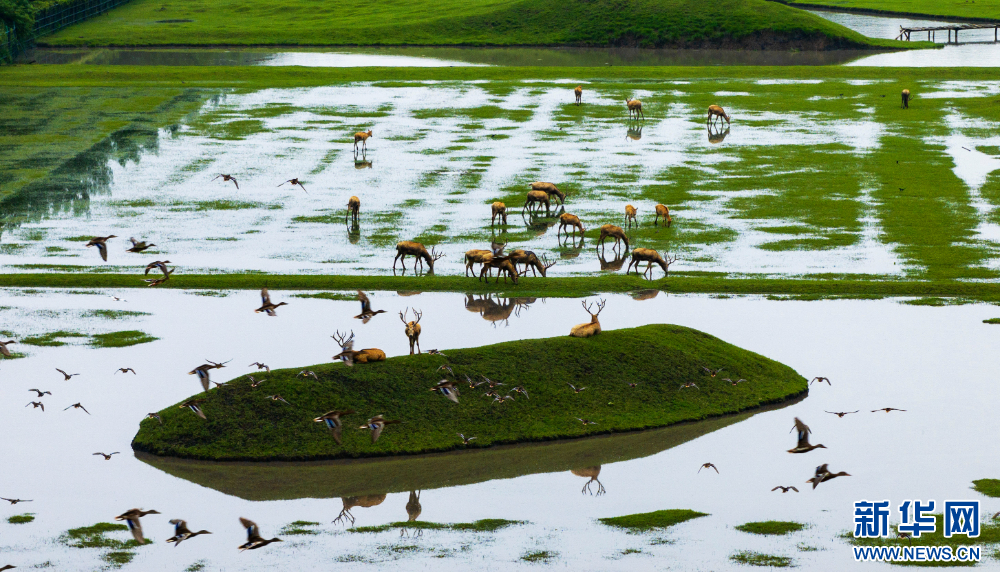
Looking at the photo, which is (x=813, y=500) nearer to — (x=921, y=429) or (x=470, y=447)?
(x=921, y=429)

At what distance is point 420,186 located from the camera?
6200 centimetres

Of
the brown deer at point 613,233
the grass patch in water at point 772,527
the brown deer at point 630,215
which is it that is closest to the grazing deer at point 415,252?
the brown deer at point 613,233

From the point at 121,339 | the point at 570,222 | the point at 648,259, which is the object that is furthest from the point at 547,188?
the point at 121,339

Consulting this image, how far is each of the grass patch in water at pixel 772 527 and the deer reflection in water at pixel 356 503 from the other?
7722 mm

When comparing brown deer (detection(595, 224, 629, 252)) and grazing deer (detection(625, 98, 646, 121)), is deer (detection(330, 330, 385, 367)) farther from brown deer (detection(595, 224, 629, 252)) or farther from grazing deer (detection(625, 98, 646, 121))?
grazing deer (detection(625, 98, 646, 121))

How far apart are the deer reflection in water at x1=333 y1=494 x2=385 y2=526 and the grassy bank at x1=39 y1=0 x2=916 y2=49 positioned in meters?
96.1

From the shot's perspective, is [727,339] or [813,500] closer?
[813,500]

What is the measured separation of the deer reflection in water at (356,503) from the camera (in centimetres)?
2547

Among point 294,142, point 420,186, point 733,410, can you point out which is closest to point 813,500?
point 733,410

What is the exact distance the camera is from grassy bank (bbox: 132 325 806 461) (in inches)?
1116

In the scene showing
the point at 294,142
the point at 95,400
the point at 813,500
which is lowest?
the point at 813,500

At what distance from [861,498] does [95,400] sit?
63.5 feet

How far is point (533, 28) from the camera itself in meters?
122

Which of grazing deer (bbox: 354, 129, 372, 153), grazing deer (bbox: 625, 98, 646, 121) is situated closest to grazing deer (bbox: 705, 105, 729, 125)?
grazing deer (bbox: 625, 98, 646, 121)
